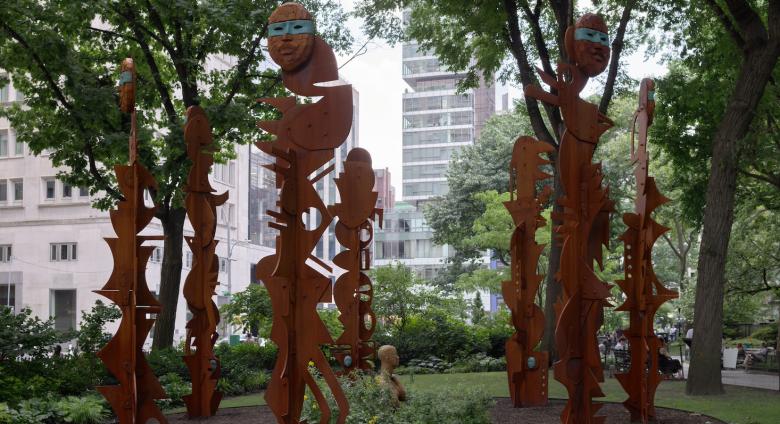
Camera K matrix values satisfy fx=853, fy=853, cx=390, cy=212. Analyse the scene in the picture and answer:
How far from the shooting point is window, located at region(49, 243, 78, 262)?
43469 mm

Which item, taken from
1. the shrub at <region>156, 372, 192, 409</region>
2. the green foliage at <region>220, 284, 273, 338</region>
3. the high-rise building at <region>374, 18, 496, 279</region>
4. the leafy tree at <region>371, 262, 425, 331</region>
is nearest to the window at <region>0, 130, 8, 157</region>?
the green foliage at <region>220, 284, 273, 338</region>

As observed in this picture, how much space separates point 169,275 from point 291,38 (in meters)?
11.4

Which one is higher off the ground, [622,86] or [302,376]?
[622,86]

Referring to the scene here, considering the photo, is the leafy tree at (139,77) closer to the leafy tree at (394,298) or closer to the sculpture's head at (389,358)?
the leafy tree at (394,298)

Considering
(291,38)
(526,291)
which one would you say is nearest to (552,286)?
(526,291)

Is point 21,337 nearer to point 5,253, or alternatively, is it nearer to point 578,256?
point 578,256

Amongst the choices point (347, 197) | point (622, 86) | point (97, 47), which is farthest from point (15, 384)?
point (622, 86)

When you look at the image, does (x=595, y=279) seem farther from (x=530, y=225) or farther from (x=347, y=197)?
(x=347, y=197)

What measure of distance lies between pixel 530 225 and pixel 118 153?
364 inches

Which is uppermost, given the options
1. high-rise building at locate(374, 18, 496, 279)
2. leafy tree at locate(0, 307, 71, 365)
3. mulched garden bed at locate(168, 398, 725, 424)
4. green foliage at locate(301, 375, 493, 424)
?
high-rise building at locate(374, 18, 496, 279)

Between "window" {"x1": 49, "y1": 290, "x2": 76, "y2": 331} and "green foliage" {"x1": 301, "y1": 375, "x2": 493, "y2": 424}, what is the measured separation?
36.7 metres

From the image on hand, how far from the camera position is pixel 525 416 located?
474 inches

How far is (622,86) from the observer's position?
21.7 m

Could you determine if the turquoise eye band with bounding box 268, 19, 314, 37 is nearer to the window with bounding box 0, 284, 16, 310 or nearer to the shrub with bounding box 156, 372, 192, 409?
the shrub with bounding box 156, 372, 192, 409
